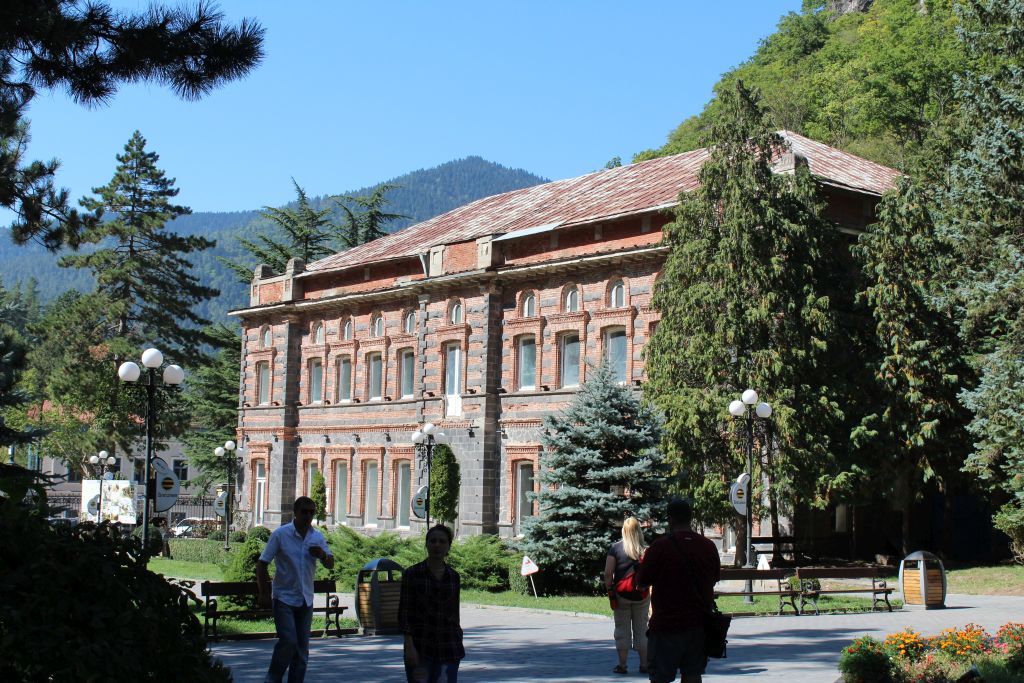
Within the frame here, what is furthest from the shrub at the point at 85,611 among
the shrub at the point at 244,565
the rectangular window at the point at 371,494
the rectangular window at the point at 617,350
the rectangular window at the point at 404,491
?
the rectangular window at the point at 371,494

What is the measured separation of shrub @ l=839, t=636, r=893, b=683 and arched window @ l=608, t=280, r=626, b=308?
75.2ft

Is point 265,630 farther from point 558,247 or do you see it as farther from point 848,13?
point 848,13

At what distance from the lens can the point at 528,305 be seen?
3716 centimetres

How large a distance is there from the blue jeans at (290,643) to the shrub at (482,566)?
1544 centimetres

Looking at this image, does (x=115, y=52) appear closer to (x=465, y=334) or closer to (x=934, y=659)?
(x=934, y=659)

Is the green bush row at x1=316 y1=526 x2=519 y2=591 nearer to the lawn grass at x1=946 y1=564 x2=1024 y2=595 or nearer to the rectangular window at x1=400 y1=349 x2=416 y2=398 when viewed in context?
the lawn grass at x1=946 y1=564 x2=1024 y2=595

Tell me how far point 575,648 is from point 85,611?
10969 mm

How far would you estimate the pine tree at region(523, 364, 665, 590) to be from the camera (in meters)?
25.3

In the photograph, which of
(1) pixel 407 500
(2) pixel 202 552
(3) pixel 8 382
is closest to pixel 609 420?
(3) pixel 8 382

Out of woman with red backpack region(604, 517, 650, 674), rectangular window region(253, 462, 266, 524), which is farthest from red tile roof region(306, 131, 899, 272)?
woman with red backpack region(604, 517, 650, 674)

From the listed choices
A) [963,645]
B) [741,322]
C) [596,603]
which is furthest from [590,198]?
[963,645]

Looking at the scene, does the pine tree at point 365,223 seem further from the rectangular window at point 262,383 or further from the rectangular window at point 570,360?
the rectangular window at point 570,360

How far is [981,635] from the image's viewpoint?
12672mm

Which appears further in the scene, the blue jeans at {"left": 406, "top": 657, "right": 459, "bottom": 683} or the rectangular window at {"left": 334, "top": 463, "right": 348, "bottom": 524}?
the rectangular window at {"left": 334, "top": 463, "right": 348, "bottom": 524}
